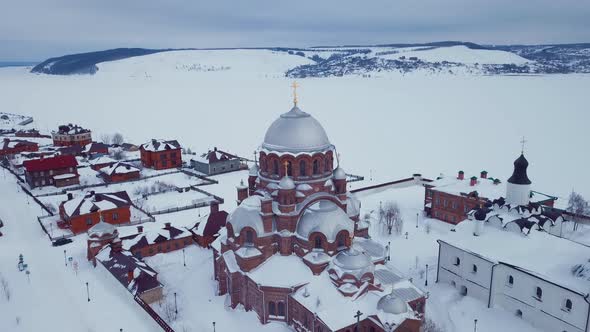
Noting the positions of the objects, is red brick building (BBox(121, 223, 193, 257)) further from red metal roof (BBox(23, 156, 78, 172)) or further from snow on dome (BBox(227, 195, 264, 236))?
red metal roof (BBox(23, 156, 78, 172))

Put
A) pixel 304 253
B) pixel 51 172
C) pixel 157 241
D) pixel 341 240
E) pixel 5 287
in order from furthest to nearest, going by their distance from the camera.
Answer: pixel 51 172, pixel 157 241, pixel 5 287, pixel 341 240, pixel 304 253

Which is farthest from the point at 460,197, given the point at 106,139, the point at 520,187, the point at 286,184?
the point at 106,139

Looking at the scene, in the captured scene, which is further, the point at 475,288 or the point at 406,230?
the point at 406,230

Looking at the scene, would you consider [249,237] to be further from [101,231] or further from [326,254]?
[101,231]

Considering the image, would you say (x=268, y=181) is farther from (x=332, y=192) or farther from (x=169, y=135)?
(x=169, y=135)

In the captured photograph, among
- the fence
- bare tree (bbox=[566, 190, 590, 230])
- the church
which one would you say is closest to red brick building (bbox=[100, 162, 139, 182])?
the church

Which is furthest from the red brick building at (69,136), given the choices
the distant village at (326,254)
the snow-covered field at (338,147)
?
the distant village at (326,254)

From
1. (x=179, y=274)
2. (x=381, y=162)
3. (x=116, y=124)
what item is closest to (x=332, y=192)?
(x=179, y=274)
